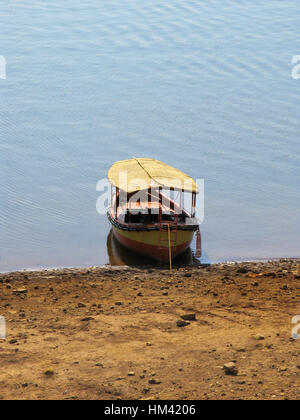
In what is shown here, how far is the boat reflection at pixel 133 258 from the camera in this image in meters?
24.9

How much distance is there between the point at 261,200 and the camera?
1225 inches

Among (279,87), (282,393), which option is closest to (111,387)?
(282,393)

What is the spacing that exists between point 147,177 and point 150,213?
143 centimetres

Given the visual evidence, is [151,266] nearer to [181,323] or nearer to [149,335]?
[181,323]

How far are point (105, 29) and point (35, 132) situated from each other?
18.9 meters

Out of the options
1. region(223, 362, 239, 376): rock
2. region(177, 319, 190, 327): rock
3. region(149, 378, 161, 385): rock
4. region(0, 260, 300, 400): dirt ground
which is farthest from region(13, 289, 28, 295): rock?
region(223, 362, 239, 376): rock

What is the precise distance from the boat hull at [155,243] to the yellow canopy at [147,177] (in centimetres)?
151

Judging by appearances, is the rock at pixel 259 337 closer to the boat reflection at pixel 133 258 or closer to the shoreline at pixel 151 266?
the shoreline at pixel 151 266

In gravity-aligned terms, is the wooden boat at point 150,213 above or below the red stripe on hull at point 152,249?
above

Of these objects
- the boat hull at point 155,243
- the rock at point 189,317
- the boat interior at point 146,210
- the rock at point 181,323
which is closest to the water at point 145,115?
the boat hull at point 155,243

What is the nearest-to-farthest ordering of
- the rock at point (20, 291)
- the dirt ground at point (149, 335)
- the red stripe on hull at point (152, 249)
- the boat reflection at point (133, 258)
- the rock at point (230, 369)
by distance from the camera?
the dirt ground at point (149, 335) < the rock at point (230, 369) < the rock at point (20, 291) < the red stripe on hull at point (152, 249) < the boat reflection at point (133, 258)

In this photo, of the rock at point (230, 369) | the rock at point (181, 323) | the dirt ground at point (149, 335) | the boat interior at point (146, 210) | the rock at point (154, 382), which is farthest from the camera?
the boat interior at point (146, 210)

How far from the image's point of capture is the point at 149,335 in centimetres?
1612

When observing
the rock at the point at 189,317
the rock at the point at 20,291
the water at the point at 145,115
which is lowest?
the rock at the point at 189,317
